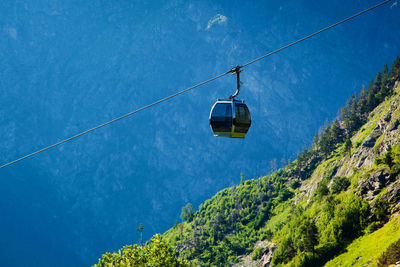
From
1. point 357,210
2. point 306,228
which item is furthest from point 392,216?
point 306,228

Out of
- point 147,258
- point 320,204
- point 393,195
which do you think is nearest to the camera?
point 147,258

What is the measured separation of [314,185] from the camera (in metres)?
111

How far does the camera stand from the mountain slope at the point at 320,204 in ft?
196

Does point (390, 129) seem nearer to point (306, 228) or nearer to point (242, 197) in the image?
point (306, 228)

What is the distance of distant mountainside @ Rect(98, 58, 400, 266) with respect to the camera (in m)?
56.1

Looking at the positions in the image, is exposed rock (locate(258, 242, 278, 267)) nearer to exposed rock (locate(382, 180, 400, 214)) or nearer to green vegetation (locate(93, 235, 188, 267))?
exposed rock (locate(382, 180, 400, 214))

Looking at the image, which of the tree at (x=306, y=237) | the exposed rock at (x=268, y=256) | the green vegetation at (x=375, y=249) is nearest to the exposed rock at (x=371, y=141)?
the tree at (x=306, y=237)

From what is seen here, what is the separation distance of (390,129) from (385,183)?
1059 inches

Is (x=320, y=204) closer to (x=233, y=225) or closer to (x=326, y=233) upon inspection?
(x=326, y=233)

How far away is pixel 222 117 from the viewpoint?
15.5 metres

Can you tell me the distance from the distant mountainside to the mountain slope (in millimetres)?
218

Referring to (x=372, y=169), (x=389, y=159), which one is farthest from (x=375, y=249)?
(x=372, y=169)

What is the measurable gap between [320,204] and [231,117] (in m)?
77.3

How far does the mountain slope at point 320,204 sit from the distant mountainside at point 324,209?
0.22 meters
